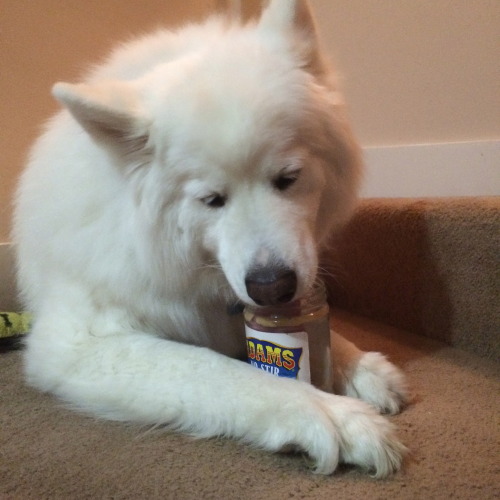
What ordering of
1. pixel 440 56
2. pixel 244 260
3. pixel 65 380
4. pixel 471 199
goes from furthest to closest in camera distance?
pixel 440 56 < pixel 471 199 < pixel 65 380 < pixel 244 260

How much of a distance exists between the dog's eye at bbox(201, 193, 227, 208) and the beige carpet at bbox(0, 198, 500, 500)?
43 centimetres

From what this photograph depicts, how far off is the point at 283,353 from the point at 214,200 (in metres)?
0.38

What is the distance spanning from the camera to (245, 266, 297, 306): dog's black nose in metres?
1.06

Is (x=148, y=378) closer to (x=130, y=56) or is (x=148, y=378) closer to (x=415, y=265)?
(x=130, y=56)

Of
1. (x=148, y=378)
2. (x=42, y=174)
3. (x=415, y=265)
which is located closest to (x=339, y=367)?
(x=148, y=378)

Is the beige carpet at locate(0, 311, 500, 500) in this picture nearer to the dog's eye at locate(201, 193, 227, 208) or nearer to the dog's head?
the dog's head

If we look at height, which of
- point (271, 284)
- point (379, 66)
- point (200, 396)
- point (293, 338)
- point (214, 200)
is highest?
point (379, 66)

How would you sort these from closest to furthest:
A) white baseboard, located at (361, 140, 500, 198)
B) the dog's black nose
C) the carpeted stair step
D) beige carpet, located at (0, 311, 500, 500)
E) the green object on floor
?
beige carpet, located at (0, 311, 500, 500) → the dog's black nose → the carpeted stair step → the green object on floor → white baseboard, located at (361, 140, 500, 198)

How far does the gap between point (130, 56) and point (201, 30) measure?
0.21 m

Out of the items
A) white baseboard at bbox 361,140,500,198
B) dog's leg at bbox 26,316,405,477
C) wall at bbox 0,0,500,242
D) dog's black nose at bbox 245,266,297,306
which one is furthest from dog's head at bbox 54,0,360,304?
wall at bbox 0,0,500,242

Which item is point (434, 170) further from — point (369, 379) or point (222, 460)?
point (222, 460)

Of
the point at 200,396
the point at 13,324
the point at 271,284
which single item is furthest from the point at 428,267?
the point at 13,324

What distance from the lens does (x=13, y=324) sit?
1806 mm

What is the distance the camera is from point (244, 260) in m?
1.09
